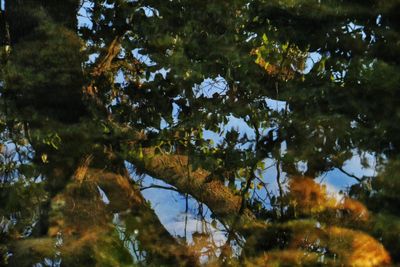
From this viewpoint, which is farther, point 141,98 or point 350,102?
point 141,98

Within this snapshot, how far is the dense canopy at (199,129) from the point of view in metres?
3.34

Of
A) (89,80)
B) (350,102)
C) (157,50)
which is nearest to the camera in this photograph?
(350,102)

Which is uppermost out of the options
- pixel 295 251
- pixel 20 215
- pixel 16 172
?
pixel 16 172

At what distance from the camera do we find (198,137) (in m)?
4.18

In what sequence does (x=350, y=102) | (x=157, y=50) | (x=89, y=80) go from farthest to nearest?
(x=89, y=80)
(x=157, y=50)
(x=350, y=102)

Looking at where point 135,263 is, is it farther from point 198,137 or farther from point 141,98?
point 141,98

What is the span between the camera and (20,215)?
13.3ft

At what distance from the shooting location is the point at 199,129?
4090mm

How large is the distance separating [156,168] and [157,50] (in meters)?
0.98

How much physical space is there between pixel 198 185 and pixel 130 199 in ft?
1.72

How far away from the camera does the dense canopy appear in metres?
3.34

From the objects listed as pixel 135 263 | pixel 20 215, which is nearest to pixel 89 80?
pixel 20 215

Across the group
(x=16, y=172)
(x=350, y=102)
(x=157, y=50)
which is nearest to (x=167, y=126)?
(x=157, y=50)

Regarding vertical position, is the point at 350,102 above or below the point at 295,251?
above
